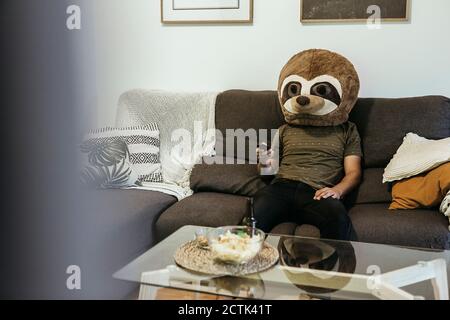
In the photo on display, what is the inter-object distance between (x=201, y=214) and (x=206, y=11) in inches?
47.6

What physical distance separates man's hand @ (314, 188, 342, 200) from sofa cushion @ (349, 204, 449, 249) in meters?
0.12

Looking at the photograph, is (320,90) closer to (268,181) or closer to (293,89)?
(293,89)

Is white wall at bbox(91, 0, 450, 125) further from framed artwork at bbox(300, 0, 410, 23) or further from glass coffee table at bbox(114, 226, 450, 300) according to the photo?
glass coffee table at bbox(114, 226, 450, 300)

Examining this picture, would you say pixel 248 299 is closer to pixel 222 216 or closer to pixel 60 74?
pixel 222 216

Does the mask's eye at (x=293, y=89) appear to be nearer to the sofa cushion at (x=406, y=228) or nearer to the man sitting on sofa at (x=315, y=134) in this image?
the man sitting on sofa at (x=315, y=134)

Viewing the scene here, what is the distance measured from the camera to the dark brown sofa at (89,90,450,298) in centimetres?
165

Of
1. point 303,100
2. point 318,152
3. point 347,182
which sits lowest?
point 347,182

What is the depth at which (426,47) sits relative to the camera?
7.31 ft

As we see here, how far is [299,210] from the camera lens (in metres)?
1.81

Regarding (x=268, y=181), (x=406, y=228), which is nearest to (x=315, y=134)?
(x=268, y=181)

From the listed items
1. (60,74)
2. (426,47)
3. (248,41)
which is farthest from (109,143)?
(60,74)

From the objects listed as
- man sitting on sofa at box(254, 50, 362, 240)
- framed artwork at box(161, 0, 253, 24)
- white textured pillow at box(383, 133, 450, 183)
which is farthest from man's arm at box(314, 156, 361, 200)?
framed artwork at box(161, 0, 253, 24)

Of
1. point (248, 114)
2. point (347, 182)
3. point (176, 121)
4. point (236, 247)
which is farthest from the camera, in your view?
point (176, 121)

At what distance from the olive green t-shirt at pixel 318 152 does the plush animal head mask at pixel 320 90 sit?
1.7 inches
